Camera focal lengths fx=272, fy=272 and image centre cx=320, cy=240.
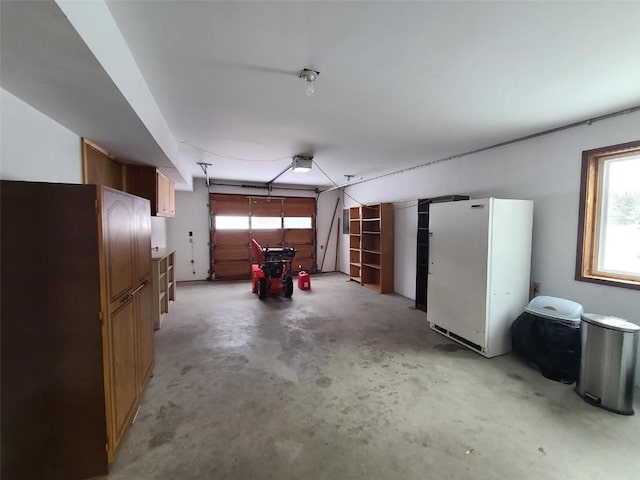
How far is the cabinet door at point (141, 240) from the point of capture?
2.23 meters

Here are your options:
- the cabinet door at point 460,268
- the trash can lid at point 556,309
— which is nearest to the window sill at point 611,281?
the trash can lid at point 556,309

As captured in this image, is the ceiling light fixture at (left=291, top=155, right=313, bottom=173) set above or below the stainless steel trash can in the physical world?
above

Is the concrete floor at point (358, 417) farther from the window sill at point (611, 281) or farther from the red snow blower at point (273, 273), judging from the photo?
the red snow blower at point (273, 273)

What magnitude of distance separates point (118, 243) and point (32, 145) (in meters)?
0.90

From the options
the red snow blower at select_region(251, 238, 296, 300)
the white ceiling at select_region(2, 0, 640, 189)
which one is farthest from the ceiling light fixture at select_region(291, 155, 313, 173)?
the red snow blower at select_region(251, 238, 296, 300)

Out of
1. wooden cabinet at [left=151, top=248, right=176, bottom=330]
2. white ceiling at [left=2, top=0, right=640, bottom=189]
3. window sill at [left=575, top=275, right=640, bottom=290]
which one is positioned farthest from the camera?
wooden cabinet at [left=151, top=248, right=176, bottom=330]

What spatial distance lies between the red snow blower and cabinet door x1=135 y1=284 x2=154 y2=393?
2928 millimetres

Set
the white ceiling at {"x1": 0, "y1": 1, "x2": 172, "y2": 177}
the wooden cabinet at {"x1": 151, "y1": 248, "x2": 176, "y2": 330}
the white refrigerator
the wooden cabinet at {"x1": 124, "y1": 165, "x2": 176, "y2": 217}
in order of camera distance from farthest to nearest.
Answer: the wooden cabinet at {"x1": 151, "y1": 248, "x2": 176, "y2": 330} → the wooden cabinet at {"x1": 124, "y1": 165, "x2": 176, "y2": 217} → the white refrigerator → the white ceiling at {"x1": 0, "y1": 1, "x2": 172, "y2": 177}

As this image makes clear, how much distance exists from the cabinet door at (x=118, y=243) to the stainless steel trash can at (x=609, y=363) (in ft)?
12.6

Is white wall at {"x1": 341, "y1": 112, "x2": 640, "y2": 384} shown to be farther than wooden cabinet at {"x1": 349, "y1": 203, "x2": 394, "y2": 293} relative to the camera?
No

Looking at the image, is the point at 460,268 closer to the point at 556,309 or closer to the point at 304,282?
the point at 556,309

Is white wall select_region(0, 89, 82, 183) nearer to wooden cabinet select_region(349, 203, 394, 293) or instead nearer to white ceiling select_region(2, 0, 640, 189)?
white ceiling select_region(2, 0, 640, 189)

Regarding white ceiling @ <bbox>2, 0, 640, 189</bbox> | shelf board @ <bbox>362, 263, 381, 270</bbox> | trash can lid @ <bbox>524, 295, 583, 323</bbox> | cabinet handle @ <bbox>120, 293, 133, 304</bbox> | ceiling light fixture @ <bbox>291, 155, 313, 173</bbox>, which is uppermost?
white ceiling @ <bbox>2, 0, 640, 189</bbox>

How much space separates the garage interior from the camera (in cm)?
148
